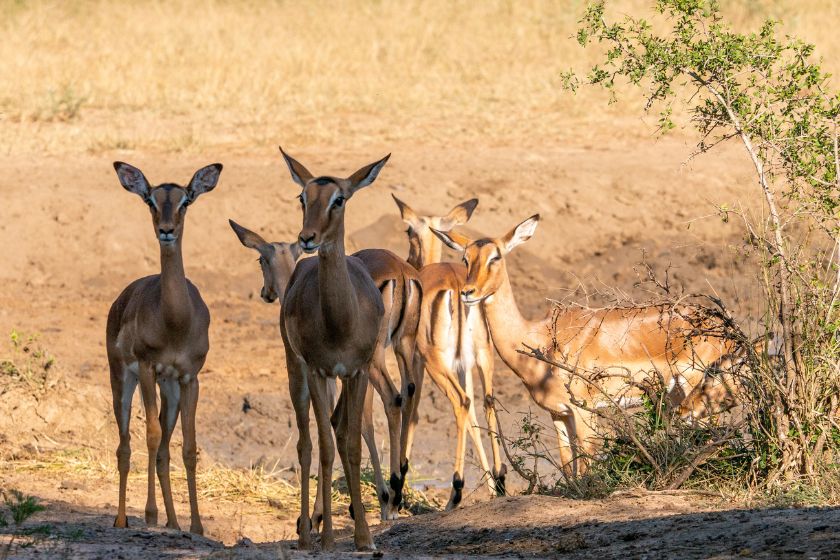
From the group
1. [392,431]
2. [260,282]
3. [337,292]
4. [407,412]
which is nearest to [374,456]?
[392,431]

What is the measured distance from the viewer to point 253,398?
12367mm

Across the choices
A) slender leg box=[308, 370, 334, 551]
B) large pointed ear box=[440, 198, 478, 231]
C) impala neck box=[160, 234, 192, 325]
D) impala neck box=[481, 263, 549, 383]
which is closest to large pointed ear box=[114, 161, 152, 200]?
impala neck box=[160, 234, 192, 325]

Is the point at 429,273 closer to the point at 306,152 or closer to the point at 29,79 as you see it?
the point at 306,152

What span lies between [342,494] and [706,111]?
4.14 meters

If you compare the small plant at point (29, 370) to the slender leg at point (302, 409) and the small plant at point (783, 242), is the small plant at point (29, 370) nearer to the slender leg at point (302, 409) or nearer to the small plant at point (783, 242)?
the slender leg at point (302, 409)

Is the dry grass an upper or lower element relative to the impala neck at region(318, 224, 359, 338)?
upper

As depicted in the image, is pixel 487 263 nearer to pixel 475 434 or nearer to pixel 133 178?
pixel 475 434

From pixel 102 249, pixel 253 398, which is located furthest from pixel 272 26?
pixel 253 398

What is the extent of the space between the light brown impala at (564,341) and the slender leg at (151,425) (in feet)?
8.42

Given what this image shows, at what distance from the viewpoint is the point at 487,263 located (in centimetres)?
1011

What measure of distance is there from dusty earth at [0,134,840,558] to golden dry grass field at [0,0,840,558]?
0.03 m

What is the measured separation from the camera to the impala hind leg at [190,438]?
8242 millimetres

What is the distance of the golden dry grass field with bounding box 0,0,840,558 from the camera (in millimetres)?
7668

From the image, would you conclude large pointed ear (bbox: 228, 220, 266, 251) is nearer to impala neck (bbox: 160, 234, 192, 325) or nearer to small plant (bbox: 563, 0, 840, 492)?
impala neck (bbox: 160, 234, 192, 325)
